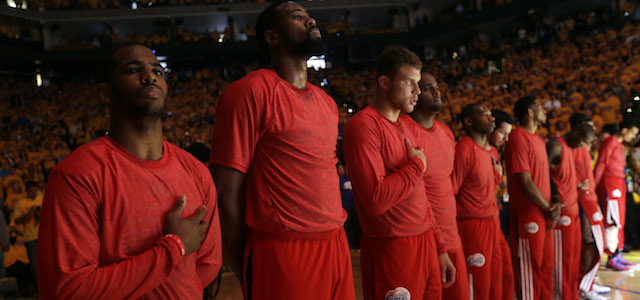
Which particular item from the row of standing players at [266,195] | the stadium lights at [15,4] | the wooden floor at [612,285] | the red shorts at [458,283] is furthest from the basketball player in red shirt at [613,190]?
the stadium lights at [15,4]

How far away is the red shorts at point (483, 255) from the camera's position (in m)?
3.35

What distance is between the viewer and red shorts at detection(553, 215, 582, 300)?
13.8 feet

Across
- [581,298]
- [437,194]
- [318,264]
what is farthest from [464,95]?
[318,264]

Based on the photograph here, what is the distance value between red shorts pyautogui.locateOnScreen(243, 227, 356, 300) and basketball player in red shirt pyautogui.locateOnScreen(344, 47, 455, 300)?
1.77 feet

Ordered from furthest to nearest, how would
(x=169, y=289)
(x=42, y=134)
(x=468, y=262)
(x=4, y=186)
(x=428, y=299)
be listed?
(x=42, y=134), (x=4, y=186), (x=468, y=262), (x=428, y=299), (x=169, y=289)

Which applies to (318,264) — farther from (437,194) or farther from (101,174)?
(437,194)

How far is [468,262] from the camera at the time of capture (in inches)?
134

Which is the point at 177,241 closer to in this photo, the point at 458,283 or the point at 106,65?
the point at 106,65

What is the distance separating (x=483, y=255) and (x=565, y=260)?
1269mm

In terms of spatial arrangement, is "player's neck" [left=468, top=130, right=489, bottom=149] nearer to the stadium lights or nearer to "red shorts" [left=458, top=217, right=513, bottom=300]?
"red shorts" [left=458, top=217, right=513, bottom=300]

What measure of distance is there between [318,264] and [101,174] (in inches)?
34.0

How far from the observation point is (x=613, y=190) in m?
6.25

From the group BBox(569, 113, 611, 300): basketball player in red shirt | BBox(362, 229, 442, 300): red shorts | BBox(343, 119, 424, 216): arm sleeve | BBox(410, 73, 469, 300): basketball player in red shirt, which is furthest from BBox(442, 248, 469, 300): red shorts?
BBox(569, 113, 611, 300): basketball player in red shirt

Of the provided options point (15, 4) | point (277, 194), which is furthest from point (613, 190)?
point (15, 4)
